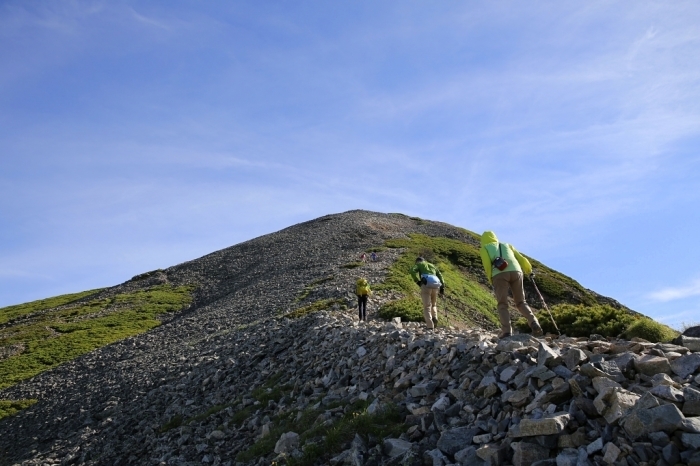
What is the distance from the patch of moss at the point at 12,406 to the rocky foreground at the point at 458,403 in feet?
43.1

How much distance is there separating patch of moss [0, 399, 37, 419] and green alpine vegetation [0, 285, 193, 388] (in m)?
8.89

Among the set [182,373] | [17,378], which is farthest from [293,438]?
[17,378]

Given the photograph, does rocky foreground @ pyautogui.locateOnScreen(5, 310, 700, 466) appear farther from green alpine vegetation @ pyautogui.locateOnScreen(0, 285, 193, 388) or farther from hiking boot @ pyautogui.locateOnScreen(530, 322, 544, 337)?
green alpine vegetation @ pyautogui.locateOnScreen(0, 285, 193, 388)

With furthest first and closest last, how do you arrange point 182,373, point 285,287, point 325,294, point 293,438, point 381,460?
point 285,287, point 325,294, point 182,373, point 293,438, point 381,460

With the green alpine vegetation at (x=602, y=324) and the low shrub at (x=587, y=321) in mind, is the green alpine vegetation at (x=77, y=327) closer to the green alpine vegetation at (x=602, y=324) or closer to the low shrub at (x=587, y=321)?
the low shrub at (x=587, y=321)

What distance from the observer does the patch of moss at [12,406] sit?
31.8 meters

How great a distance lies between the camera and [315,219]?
103m

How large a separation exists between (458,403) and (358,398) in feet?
11.6

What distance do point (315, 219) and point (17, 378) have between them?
2517 inches

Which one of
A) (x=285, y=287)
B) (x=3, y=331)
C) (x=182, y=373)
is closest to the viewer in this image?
(x=182, y=373)

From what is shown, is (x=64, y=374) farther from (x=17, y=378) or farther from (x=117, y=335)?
(x=117, y=335)

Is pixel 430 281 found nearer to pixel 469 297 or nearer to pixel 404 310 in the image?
pixel 404 310

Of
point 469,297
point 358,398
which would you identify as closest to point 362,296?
point 358,398

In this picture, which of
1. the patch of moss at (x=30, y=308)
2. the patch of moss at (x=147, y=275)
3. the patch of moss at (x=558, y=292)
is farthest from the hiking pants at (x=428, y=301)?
the patch of moss at (x=30, y=308)
